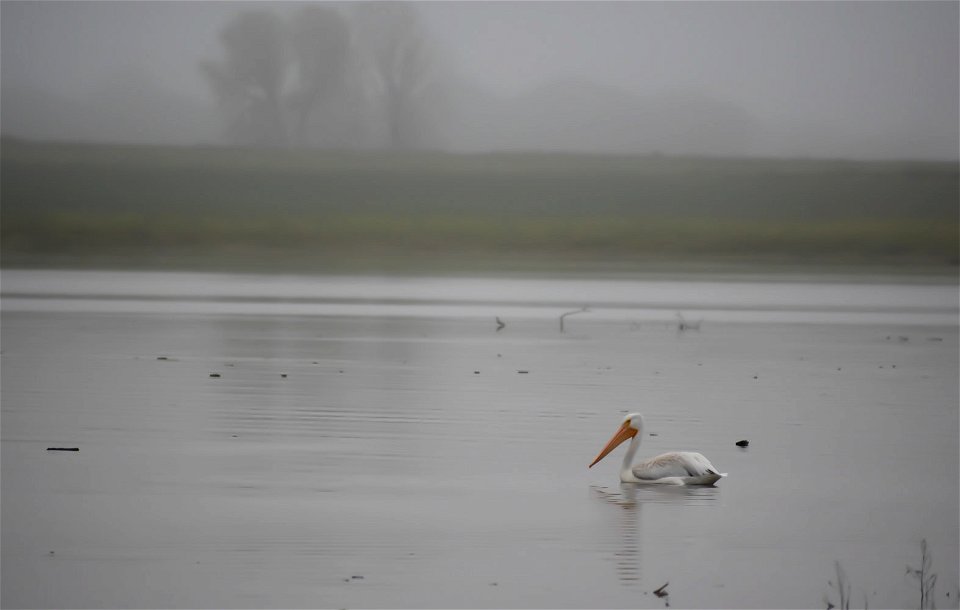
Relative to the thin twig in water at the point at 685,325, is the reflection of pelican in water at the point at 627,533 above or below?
below

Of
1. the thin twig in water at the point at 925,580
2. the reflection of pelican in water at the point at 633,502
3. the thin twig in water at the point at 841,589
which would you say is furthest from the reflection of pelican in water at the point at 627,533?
the thin twig in water at the point at 925,580

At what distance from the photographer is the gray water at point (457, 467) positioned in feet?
22.8

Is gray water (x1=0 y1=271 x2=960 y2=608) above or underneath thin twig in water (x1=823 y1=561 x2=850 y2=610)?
above

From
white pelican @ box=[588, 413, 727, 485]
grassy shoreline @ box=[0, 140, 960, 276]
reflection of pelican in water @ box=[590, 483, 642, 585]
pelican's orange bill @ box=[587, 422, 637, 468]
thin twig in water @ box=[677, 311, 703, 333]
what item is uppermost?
grassy shoreline @ box=[0, 140, 960, 276]

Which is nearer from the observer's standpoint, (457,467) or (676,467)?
(676,467)

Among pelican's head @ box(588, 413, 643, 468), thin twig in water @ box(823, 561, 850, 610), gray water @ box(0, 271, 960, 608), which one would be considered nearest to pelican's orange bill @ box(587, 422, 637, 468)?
pelican's head @ box(588, 413, 643, 468)

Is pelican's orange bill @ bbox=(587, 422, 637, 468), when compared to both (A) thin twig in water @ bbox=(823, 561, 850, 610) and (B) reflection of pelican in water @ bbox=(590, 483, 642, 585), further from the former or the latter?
(A) thin twig in water @ bbox=(823, 561, 850, 610)

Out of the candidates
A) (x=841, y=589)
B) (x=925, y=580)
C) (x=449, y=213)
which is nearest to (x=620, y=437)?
(x=925, y=580)

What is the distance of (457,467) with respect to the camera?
9617 millimetres

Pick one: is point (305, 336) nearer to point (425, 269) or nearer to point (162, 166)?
point (425, 269)

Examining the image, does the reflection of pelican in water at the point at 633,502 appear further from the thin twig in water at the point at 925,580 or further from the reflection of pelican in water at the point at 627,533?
the thin twig in water at the point at 925,580

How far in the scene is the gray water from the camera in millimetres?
6938

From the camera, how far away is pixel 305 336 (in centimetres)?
1912

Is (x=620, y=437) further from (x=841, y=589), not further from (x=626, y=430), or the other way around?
(x=841, y=589)
